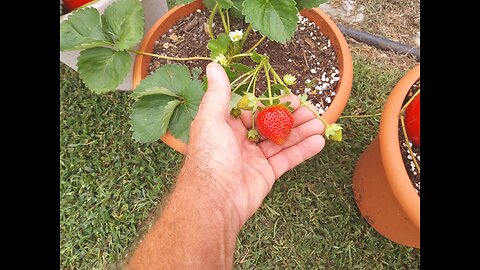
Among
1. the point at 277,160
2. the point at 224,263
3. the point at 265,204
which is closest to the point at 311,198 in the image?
the point at 265,204

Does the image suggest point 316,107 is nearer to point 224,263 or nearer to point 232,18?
point 232,18

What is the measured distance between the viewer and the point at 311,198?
1.52m

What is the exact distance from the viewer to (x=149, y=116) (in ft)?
4.11

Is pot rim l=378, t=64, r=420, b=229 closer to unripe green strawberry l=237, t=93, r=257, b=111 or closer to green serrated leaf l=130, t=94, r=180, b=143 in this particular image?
unripe green strawberry l=237, t=93, r=257, b=111

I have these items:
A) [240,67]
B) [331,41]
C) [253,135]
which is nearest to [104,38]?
[240,67]

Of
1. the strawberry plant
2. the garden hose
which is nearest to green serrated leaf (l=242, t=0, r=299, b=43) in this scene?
the strawberry plant

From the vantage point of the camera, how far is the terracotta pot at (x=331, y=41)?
1.26 metres

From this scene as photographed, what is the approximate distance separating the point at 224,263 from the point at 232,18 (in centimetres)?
72

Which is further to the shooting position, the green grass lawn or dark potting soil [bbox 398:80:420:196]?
the green grass lawn

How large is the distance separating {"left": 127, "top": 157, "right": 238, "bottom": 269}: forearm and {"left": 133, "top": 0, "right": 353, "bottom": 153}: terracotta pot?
0.57 feet

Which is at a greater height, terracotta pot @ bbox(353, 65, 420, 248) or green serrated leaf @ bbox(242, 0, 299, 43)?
green serrated leaf @ bbox(242, 0, 299, 43)

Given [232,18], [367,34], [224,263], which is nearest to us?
[224,263]

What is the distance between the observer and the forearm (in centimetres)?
103

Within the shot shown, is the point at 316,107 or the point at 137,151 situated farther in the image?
the point at 137,151
